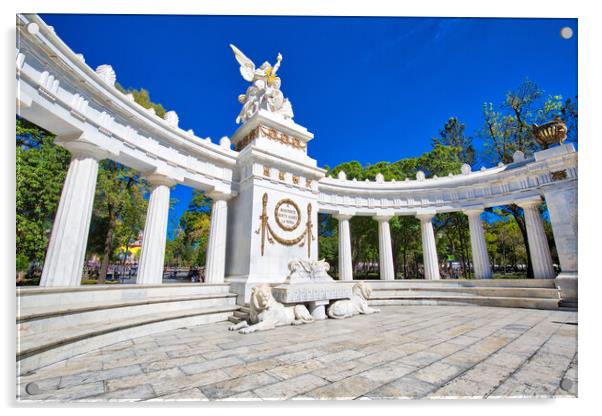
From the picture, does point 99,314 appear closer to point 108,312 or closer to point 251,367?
point 108,312

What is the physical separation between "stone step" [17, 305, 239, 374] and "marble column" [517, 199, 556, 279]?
16.9m

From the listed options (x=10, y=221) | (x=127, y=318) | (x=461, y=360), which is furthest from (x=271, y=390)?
(x=127, y=318)

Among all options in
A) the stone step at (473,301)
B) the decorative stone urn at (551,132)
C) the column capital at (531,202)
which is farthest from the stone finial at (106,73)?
the column capital at (531,202)

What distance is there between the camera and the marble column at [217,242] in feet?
40.2

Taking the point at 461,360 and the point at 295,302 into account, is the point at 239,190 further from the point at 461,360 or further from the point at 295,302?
the point at 461,360

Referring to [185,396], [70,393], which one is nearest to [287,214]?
[185,396]

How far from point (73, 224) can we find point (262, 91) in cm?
1080

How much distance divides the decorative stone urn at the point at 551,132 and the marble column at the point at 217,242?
16.4m

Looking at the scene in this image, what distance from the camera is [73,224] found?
27.4 ft

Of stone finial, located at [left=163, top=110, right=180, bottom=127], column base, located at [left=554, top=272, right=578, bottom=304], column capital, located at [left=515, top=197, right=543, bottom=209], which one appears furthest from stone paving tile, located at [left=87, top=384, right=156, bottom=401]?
column capital, located at [left=515, top=197, right=543, bottom=209]

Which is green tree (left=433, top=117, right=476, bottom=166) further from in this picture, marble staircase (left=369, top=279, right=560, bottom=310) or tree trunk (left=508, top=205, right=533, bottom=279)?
marble staircase (left=369, top=279, right=560, bottom=310)

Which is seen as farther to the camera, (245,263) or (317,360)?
(245,263)

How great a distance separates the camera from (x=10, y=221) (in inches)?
141
